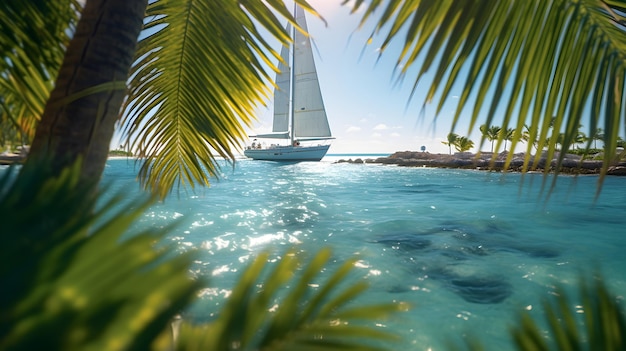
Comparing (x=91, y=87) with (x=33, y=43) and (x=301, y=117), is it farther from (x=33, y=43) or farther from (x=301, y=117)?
(x=301, y=117)

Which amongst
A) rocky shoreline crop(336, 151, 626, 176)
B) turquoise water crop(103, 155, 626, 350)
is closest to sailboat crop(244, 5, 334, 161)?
rocky shoreline crop(336, 151, 626, 176)

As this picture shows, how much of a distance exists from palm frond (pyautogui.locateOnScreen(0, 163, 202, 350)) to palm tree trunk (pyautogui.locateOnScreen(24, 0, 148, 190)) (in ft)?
2.31

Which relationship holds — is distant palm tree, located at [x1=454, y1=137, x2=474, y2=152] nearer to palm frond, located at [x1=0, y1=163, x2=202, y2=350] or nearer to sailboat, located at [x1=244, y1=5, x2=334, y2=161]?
sailboat, located at [x1=244, y1=5, x2=334, y2=161]

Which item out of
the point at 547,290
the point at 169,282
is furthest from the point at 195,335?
the point at 547,290

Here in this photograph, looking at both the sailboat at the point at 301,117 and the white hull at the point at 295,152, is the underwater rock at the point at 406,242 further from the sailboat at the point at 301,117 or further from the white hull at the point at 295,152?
the white hull at the point at 295,152

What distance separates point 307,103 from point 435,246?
36336 mm

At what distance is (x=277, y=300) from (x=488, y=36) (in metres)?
3.30

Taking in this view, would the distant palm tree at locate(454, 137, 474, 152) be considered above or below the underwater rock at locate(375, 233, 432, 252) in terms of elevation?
above

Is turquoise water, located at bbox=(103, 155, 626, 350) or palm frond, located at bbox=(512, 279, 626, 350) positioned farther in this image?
turquoise water, located at bbox=(103, 155, 626, 350)

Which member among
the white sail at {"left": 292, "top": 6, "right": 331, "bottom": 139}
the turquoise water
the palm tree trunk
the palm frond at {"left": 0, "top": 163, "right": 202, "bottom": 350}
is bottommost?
the turquoise water

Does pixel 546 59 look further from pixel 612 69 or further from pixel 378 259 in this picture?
pixel 378 259

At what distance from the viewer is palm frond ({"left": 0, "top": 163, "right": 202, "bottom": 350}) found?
0.66ft

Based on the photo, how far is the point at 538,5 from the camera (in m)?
0.95

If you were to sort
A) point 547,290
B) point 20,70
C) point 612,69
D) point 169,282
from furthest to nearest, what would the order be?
point 547,290 < point 20,70 < point 612,69 < point 169,282
